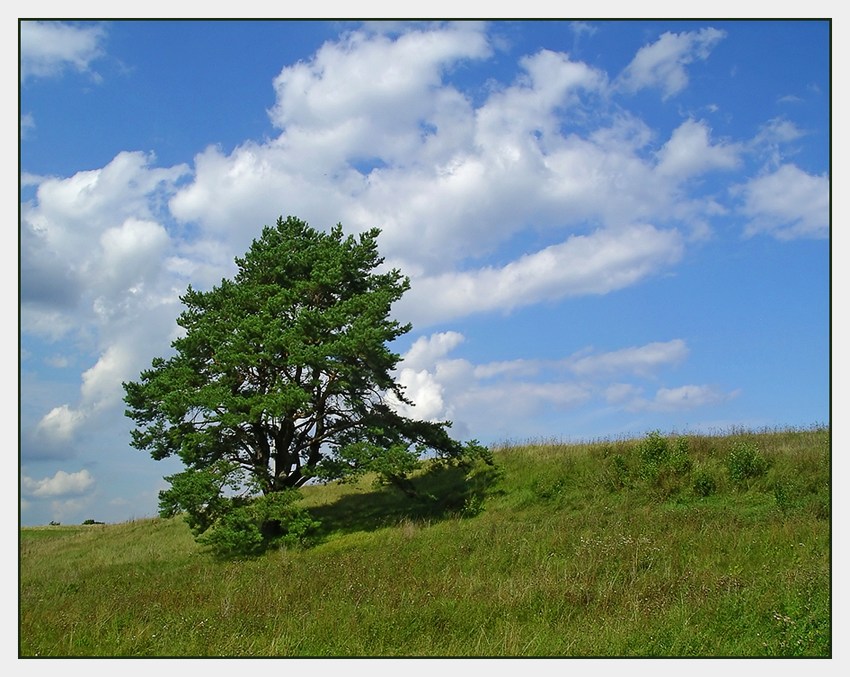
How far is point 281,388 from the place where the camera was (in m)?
23.9

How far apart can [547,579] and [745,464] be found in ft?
38.1

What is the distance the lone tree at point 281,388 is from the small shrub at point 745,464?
9185 millimetres

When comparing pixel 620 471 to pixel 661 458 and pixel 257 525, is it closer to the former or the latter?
pixel 661 458

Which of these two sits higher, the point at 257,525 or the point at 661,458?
the point at 661,458

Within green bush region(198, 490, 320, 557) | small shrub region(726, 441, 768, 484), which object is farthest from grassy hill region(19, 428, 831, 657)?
green bush region(198, 490, 320, 557)

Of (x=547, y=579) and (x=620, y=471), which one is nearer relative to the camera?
(x=547, y=579)

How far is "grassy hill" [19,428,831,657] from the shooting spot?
950 centimetres

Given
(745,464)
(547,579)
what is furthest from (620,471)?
(547,579)

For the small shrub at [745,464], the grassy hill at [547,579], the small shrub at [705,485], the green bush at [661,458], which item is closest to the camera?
the grassy hill at [547,579]

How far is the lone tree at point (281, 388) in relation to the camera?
2362 centimetres

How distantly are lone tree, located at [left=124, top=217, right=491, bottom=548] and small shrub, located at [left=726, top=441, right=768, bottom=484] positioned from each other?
9.19 metres

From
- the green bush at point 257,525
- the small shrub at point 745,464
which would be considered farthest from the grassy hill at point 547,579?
the green bush at point 257,525

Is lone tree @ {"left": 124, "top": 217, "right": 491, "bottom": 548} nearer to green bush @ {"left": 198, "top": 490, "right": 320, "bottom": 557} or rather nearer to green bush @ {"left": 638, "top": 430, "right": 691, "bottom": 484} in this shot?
green bush @ {"left": 198, "top": 490, "right": 320, "bottom": 557}

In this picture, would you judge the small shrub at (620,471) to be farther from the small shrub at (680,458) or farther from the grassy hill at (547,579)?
the small shrub at (680,458)
